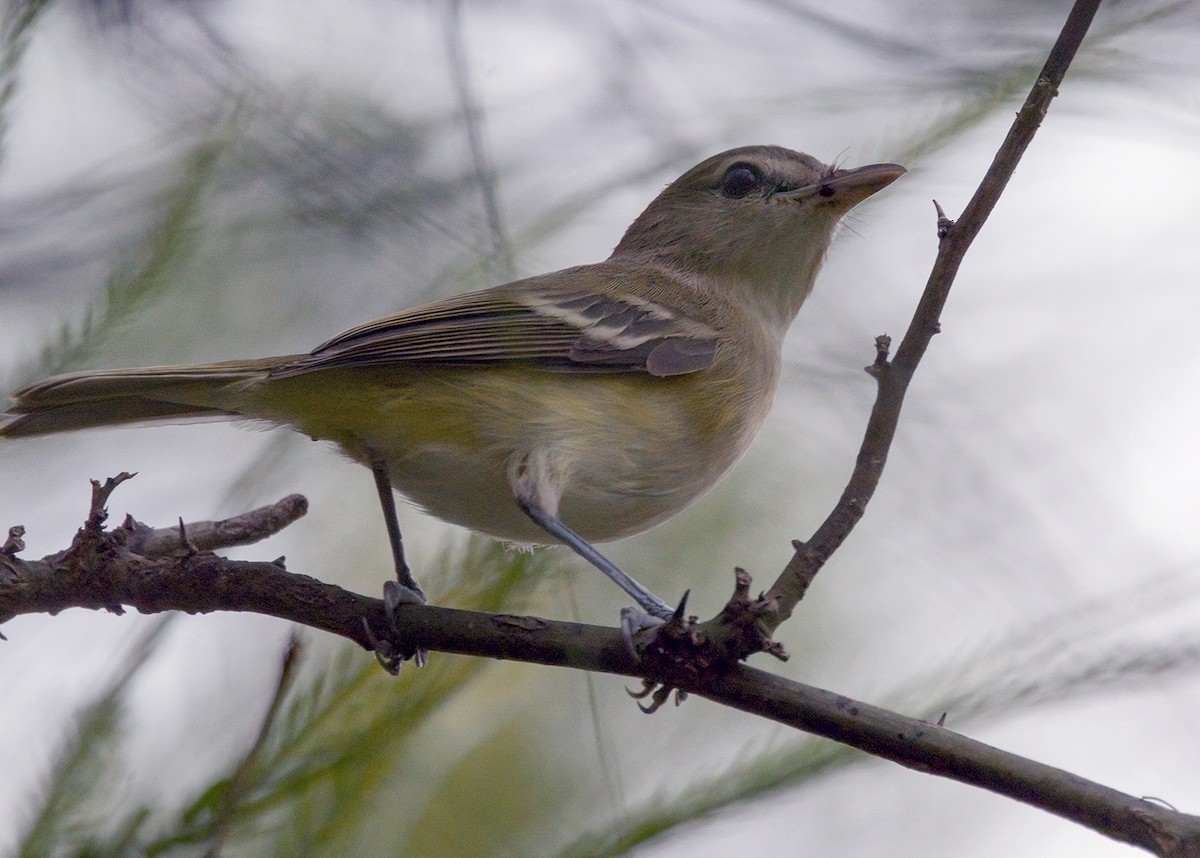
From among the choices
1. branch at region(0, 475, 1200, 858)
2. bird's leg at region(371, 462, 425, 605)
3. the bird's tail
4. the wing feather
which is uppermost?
the wing feather

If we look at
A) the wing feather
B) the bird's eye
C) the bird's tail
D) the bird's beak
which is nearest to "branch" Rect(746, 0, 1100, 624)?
the bird's beak

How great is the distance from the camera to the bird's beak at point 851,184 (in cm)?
316

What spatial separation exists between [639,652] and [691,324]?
1.78m

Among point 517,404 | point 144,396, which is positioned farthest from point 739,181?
point 144,396

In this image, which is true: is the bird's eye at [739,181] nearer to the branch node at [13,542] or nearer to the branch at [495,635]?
the branch at [495,635]

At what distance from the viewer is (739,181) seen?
3852 millimetres

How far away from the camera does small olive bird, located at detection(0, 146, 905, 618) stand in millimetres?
2922

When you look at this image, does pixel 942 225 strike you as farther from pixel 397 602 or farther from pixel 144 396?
pixel 144 396

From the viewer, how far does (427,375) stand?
9.99ft

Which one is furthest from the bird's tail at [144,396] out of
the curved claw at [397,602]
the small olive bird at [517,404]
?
the curved claw at [397,602]

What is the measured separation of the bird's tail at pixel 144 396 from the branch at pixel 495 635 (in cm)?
39

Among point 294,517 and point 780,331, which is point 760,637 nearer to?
point 294,517

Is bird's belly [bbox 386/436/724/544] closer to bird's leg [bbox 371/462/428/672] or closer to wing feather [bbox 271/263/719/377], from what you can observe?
bird's leg [bbox 371/462/428/672]

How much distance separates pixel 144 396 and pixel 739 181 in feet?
6.50
